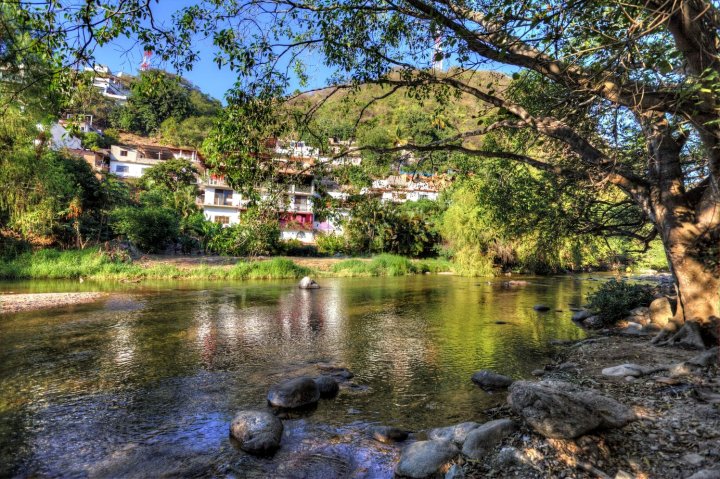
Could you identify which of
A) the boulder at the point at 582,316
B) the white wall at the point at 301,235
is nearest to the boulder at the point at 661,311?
the boulder at the point at 582,316

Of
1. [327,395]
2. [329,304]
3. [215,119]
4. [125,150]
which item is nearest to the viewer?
[215,119]

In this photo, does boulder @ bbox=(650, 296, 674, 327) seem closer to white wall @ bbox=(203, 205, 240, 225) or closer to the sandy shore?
the sandy shore

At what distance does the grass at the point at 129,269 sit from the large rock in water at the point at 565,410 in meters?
29.0

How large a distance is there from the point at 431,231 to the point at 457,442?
154 feet

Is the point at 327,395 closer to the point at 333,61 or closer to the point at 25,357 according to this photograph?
the point at 333,61

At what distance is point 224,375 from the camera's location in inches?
361

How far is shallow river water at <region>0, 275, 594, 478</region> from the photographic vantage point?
5.60m

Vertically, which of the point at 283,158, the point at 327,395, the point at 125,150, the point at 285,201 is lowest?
the point at 327,395

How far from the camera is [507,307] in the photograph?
1894cm

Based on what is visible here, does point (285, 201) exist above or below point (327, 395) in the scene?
above

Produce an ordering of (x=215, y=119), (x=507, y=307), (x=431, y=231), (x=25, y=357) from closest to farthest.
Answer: (x=215, y=119) < (x=25, y=357) < (x=507, y=307) < (x=431, y=231)

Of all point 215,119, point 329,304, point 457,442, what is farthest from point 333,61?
point 329,304

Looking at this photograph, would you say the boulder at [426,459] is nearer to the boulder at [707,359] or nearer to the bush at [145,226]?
the boulder at [707,359]

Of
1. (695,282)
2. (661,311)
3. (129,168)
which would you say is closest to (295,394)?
(695,282)
